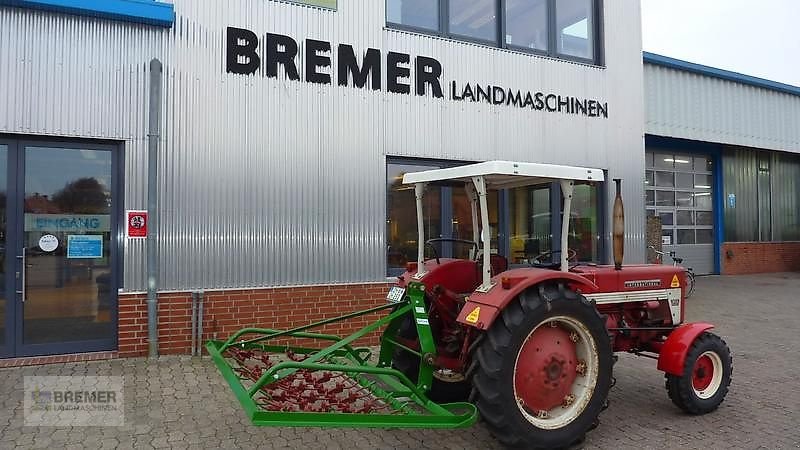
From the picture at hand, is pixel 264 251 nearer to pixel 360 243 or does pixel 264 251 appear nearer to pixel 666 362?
pixel 360 243

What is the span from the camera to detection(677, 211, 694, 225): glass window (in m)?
15.5

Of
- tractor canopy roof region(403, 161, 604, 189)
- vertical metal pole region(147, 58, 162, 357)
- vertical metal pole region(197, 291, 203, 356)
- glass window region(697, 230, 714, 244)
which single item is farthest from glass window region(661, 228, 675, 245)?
vertical metal pole region(147, 58, 162, 357)

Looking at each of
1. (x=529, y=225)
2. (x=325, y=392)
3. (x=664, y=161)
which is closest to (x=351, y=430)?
(x=325, y=392)

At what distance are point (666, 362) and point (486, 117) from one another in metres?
4.48

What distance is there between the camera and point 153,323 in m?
6.07

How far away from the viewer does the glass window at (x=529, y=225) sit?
25.6 feet

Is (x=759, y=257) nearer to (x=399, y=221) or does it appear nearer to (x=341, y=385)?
(x=399, y=221)

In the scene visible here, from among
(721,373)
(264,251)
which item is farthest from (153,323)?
(721,373)

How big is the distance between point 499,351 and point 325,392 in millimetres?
1223

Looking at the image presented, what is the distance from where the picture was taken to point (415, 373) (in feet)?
15.3

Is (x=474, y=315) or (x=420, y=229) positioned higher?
(x=420, y=229)

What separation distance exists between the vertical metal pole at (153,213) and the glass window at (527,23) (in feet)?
16.7

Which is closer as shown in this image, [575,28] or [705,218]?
[575,28]

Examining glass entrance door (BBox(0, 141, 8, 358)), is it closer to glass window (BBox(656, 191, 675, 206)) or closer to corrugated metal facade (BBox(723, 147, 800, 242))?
glass window (BBox(656, 191, 675, 206))
